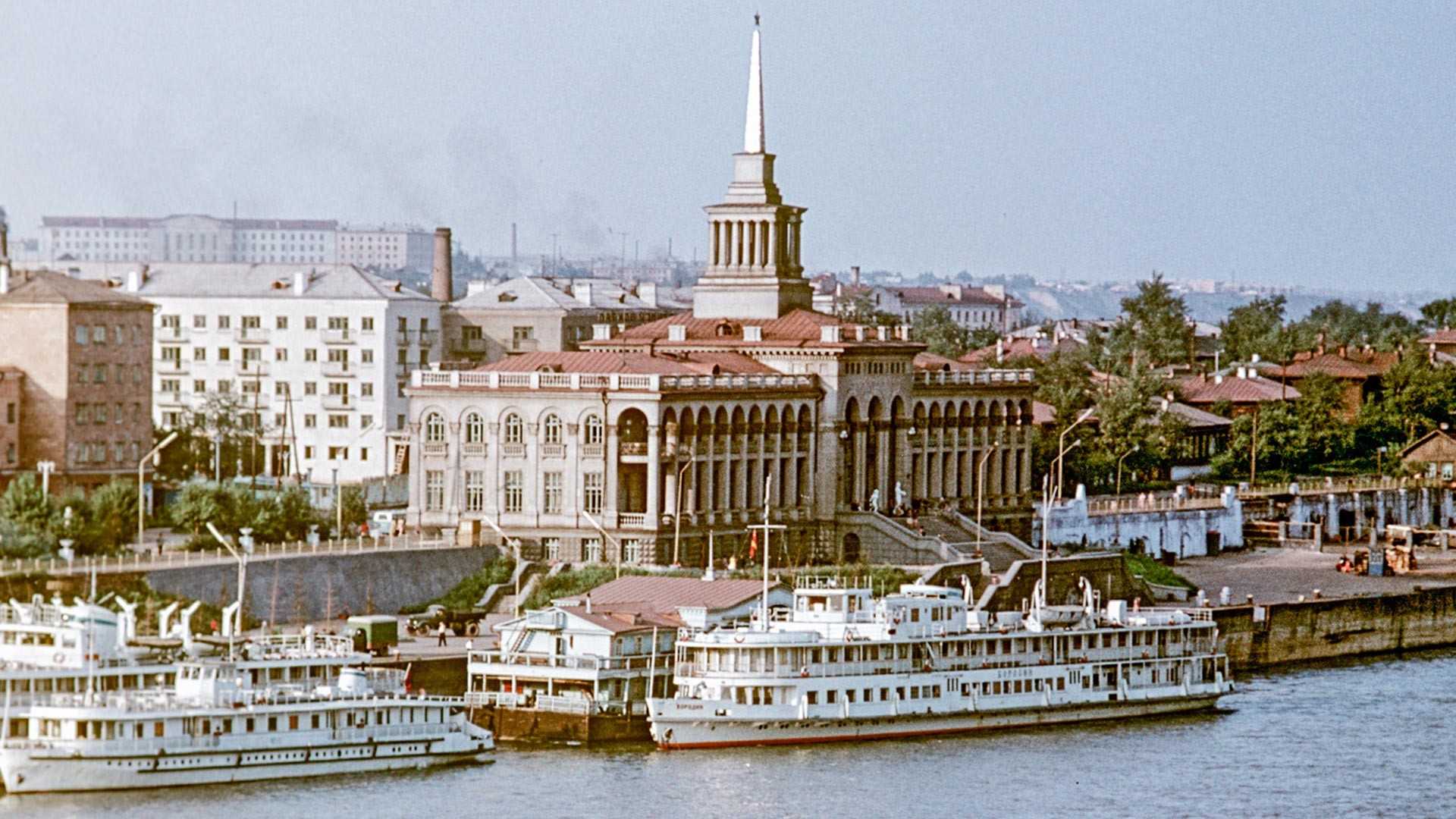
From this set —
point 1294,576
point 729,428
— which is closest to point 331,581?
point 729,428

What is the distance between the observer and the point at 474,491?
→ 133 m

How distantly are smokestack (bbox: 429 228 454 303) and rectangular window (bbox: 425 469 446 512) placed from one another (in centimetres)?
5713

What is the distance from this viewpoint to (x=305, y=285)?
17550 centimetres

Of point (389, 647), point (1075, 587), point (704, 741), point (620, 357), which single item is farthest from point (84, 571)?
point (1075, 587)

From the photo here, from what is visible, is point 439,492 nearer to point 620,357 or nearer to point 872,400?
point 620,357

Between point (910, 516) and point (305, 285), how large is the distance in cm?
4635

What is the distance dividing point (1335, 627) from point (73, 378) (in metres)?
53.8

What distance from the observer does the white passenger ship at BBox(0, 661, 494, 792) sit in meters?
92.8

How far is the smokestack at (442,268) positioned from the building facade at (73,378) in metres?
51.8

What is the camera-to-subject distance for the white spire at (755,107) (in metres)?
152

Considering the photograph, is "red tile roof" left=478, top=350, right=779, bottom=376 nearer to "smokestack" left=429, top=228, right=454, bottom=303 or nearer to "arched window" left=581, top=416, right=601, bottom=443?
"arched window" left=581, top=416, right=601, bottom=443

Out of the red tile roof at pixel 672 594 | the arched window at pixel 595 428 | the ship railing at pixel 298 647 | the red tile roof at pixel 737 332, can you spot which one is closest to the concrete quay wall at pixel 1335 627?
the red tile roof at pixel 737 332

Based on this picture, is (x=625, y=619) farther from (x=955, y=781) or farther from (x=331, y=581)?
(x=331, y=581)

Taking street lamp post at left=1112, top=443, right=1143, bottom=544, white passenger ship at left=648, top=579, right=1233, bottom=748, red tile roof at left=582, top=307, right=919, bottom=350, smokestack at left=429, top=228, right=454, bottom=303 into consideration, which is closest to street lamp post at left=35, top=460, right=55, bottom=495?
red tile roof at left=582, top=307, right=919, bottom=350
